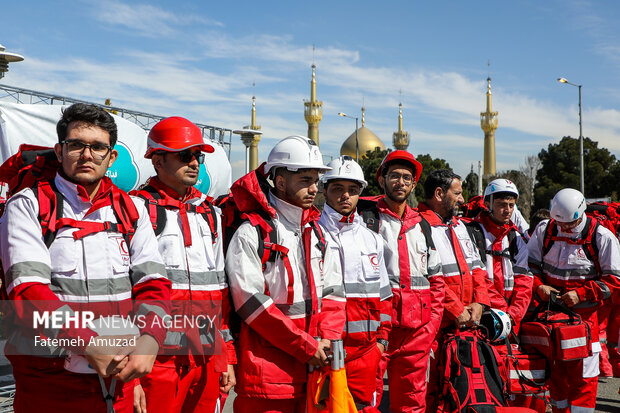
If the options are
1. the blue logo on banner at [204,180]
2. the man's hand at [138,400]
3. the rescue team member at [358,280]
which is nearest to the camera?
the man's hand at [138,400]

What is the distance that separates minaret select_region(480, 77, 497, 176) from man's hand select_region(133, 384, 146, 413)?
7471 cm

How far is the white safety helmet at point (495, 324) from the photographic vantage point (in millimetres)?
5070

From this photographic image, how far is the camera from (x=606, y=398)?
702 cm

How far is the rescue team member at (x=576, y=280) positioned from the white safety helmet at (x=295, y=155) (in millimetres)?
3296

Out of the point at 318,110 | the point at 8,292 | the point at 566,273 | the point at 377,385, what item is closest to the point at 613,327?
the point at 566,273

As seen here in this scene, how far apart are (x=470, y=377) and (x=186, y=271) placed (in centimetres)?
255

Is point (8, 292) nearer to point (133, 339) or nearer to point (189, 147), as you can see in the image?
point (133, 339)

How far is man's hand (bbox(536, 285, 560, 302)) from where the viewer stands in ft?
19.1

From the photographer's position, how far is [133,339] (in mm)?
2572

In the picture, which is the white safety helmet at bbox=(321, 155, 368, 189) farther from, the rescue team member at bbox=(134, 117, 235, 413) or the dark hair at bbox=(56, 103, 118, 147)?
the dark hair at bbox=(56, 103, 118, 147)

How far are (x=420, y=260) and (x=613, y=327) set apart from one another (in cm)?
436

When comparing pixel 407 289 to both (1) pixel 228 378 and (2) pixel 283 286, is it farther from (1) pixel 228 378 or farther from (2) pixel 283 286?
(1) pixel 228 378

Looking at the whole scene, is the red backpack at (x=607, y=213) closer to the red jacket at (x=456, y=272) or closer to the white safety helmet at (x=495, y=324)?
the red jacket at (x=456, y=272)

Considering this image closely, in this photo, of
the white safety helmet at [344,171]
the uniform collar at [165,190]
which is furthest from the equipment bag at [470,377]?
the uniform collar at [165,190]
